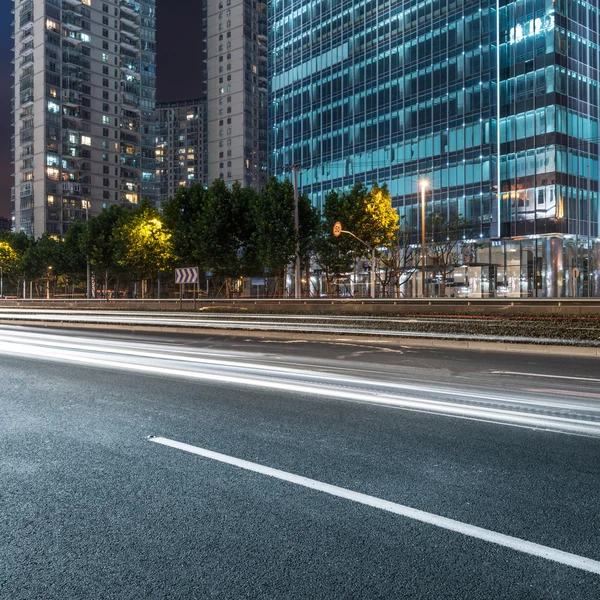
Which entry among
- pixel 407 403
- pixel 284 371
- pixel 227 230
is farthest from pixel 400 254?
pixel 407 403

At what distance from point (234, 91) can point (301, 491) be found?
146 m

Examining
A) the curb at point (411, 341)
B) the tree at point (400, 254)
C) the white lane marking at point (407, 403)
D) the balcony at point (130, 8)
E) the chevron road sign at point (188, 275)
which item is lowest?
the curb at point (411, 341)

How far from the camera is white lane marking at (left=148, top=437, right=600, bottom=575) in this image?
3.35 meters

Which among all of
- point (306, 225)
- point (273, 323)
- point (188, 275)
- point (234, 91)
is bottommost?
point (273, 323)

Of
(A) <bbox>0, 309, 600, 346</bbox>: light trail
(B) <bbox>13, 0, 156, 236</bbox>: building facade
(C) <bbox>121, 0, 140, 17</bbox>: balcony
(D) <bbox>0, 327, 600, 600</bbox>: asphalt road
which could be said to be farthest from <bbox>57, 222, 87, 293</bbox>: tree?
(C) <bbox>121, 0, 140, 17</bbox>: balcony

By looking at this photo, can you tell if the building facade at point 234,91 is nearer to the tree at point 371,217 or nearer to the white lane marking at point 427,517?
the tree at point 371,217

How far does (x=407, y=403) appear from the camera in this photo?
8.16m

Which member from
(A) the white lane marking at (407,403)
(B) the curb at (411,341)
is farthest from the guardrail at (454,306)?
(A) the white lane marking at (407,403)

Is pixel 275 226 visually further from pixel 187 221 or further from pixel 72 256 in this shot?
pixel 72 256

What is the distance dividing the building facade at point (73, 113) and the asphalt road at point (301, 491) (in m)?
122

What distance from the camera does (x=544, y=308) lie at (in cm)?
2998

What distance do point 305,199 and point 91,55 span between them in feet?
333

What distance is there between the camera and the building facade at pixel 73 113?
12138 centimetres

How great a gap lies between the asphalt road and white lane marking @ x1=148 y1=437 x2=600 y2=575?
0.02 m
